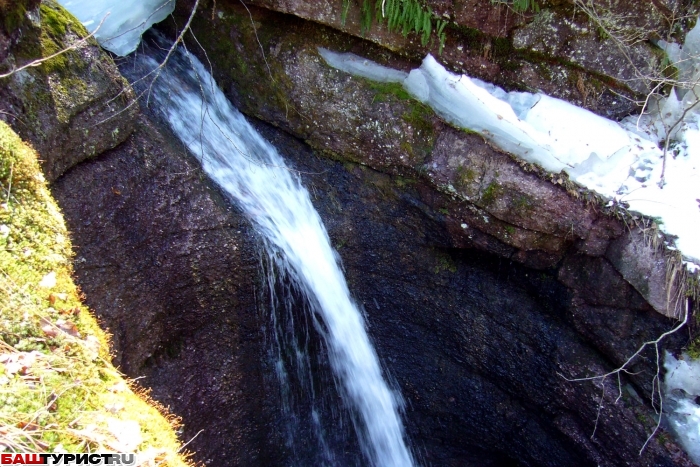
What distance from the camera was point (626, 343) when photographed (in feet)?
14.4

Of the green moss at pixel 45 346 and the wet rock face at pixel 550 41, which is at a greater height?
the wet rock face at pixel 550 41

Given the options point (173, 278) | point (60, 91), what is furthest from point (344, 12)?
point (173, 278)

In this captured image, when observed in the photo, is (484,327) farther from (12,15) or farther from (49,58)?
(12,15)

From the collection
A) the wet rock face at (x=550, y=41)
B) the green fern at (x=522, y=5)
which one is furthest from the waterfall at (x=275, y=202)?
the green fern at (x=522, y=5)

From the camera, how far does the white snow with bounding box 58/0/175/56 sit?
4242 millimetres

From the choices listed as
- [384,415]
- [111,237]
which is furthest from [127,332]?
[384,415]

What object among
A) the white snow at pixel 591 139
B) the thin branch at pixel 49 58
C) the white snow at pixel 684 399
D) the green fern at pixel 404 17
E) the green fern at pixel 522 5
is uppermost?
the green fern at pixel 522 5

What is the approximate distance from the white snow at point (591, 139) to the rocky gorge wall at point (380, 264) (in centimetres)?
19

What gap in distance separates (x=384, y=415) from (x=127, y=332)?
3165 millimetres

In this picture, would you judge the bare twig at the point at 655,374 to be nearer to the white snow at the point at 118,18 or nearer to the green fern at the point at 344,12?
the green fern at the point at 344,12

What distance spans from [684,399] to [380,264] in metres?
3.01

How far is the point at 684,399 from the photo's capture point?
13.7 ft

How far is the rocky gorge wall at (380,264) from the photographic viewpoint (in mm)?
3900

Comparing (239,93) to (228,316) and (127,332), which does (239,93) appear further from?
(127,332)
